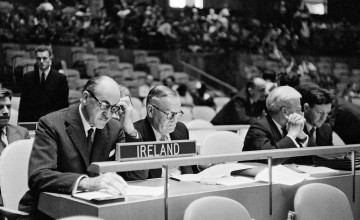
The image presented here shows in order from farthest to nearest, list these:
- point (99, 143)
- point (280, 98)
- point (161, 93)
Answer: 1. point (280, 98)
2. point (161, 93)
3. point (99, 143)

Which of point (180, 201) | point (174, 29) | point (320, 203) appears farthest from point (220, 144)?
point (174, 29)

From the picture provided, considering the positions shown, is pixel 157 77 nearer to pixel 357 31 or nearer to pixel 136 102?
pixel 136 102

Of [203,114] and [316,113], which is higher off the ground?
[316,113]

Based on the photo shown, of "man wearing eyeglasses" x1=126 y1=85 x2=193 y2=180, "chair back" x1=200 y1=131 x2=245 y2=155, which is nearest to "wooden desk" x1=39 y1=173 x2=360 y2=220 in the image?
"man wearing eyeglasses" x1=126 y1=85 x2=193 y2=180

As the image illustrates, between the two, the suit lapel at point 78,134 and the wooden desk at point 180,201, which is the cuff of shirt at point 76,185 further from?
the suit lapel at point 78,134

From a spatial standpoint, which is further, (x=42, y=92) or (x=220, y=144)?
(x=42, y=92)

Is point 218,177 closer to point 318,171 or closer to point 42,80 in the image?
point 318,171

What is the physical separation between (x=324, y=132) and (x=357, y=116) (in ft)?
2.44

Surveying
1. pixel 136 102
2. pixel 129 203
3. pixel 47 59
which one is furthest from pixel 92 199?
pixel 136 102

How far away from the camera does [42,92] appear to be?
17.5 ft

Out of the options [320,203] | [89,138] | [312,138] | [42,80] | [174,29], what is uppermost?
[174,29]

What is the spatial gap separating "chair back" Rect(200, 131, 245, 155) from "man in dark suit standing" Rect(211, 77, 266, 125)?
168 cm

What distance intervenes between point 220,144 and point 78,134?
1.48m

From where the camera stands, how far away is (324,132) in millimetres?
3822
